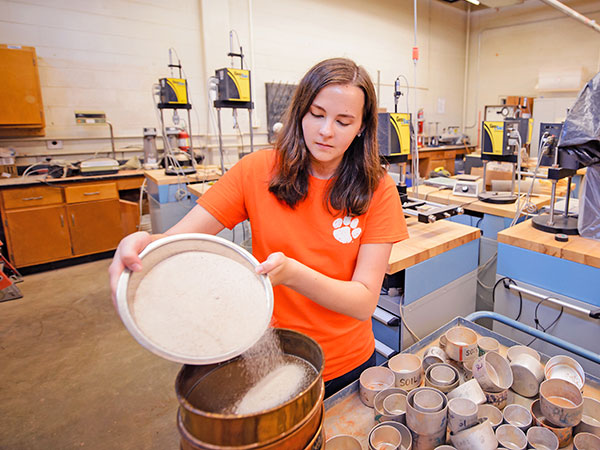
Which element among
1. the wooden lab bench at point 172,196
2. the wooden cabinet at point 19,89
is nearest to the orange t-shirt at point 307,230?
the wooden lab bench at point 172,196

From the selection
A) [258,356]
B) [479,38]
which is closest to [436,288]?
[258,356]

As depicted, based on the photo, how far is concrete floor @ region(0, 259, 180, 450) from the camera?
1.80 meters

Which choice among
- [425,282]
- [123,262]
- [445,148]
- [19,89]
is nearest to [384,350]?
[425,282]

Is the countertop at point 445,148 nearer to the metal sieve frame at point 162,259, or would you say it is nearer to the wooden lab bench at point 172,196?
the wooden lab bench at point 172,196

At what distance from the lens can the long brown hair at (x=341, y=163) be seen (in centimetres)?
88

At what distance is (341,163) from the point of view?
0.99m

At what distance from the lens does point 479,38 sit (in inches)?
301

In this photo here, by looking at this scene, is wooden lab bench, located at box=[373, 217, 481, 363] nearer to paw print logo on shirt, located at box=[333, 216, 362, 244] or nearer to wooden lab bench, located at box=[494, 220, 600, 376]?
wooden lab bench, located at box=[494, 220, 600, 376]

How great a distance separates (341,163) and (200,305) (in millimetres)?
571

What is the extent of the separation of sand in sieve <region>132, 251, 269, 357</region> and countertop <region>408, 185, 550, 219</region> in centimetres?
214

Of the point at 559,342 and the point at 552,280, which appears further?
the point at 552,280

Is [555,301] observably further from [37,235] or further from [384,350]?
[37,235]

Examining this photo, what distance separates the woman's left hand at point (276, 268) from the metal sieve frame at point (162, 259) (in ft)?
0.04

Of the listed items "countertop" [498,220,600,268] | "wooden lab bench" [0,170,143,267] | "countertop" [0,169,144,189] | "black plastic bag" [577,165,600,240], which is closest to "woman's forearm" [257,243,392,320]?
"countertop" [498,220,600,268]
